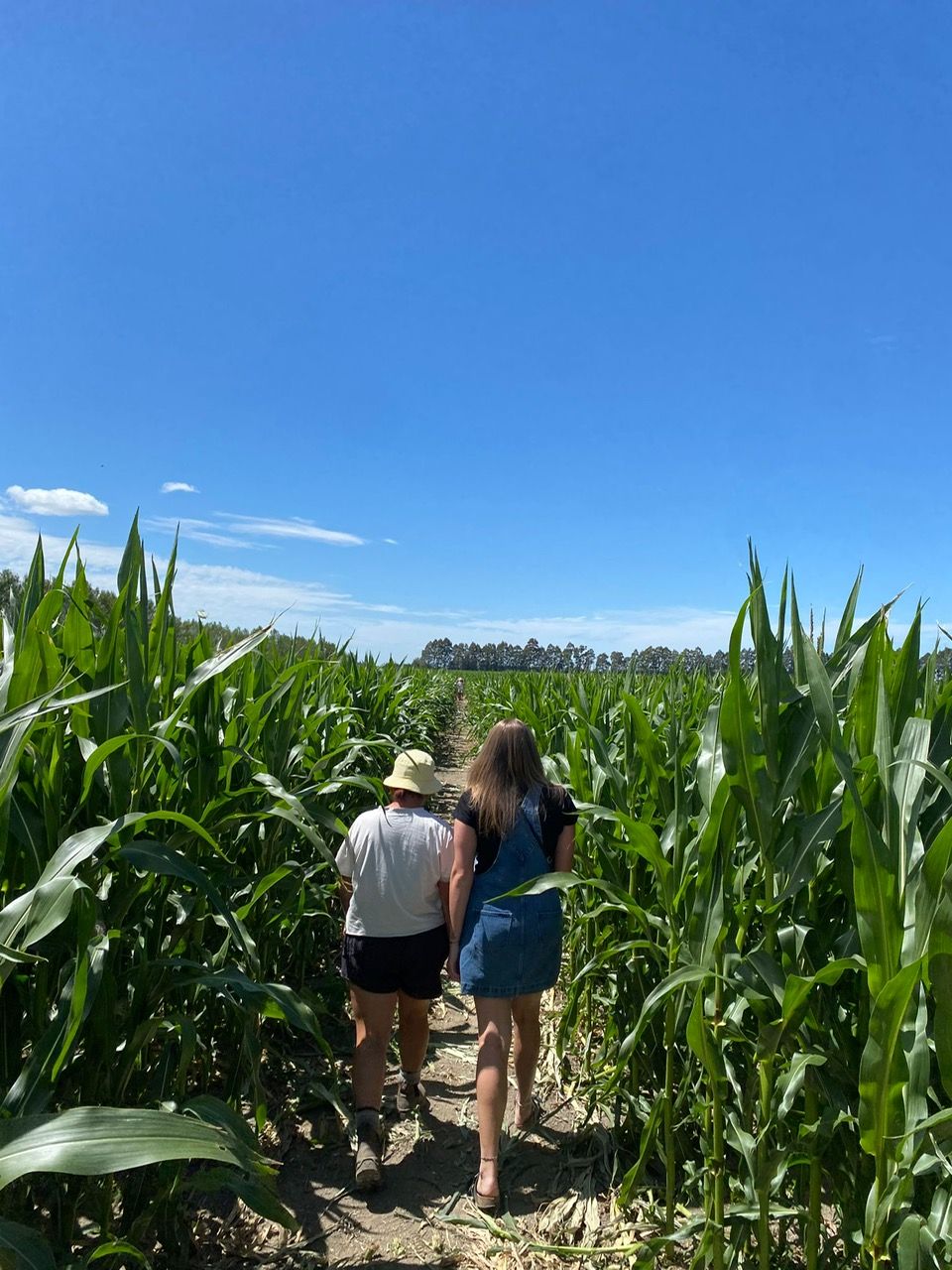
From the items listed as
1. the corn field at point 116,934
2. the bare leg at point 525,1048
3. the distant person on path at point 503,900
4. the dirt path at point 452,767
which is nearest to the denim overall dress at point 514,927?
the distant person on path at point 503,900

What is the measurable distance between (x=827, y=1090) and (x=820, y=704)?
860 mm

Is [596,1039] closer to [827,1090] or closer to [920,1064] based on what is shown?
[827,1090]

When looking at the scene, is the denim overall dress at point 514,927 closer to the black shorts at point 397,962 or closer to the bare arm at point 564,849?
the bare arm at point 564,849

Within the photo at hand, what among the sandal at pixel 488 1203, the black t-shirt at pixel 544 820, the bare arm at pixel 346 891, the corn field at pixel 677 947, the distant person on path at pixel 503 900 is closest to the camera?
the corn field at pixel 677 947

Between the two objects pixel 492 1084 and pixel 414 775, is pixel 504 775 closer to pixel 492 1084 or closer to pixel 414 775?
pixel 414 775

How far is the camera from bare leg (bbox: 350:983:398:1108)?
319 cm

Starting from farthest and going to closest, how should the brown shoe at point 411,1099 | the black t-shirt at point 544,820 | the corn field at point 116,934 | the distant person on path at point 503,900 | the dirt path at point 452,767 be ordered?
the dirt path at point 452,767, the brown shoe at point 411,1099, the black t-shirt at point 544,820, the distant person on path at point 503,900, the corn field at point 116,934

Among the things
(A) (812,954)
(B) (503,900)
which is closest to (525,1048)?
(B) (503,900)

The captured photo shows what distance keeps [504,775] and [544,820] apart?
235 millimetres

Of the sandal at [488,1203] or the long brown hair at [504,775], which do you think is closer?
the sandal at [488,1203]

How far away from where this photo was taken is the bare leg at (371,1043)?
3.19 m

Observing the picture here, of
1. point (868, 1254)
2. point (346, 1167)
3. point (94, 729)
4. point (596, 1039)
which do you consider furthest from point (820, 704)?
point (596, 1039)

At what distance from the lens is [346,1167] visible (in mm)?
3150

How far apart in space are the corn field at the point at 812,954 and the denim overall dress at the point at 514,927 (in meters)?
0.50
